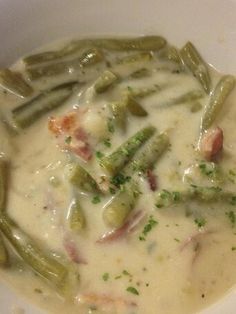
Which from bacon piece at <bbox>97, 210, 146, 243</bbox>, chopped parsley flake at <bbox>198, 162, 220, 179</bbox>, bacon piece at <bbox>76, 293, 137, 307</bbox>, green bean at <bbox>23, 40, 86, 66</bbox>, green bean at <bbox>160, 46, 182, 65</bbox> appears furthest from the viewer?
green bean at <bbox>160, 46, 182, 65</bbox>

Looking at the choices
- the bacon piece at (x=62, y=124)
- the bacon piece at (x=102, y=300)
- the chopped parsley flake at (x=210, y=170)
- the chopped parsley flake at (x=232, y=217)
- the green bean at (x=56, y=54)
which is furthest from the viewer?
the green bean at (x=56, y=54)

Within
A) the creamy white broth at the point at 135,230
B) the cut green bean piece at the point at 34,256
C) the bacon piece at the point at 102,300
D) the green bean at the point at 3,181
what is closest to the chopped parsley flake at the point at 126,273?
the creamy white broth at the point at 135,230

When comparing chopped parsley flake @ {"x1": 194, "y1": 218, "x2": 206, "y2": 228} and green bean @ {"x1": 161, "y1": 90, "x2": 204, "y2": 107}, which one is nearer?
chopped parsley flake @ {"x1": 194, "y1": 218, "x2": 206, "y2": 228}

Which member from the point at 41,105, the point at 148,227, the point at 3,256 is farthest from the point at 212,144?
the point at 3,256

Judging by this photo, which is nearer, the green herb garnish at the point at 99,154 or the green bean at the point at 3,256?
the green bean at the point at 3,256

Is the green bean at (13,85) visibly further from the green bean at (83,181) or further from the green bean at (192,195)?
the green bean at (192,195)

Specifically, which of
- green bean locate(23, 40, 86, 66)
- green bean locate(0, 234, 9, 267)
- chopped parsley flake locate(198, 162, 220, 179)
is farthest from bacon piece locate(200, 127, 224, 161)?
green bean locate(0, 234, 9, 267)

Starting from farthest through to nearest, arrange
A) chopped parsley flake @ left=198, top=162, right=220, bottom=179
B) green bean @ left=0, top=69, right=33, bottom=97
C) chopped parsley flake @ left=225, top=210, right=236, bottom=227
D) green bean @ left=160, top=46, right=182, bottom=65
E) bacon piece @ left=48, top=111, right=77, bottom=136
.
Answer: green bean @ left=160, top=46, right=182, bottom=65
green bean @ left=0, top=69, right=33, bottom=97
bacon piece @ left=48, top=111, right=77, bottom=136
chopped parsley flake @ left=198, top=162, right=220, bottom=179
chopped parsley flake @ left=225, top=210, right=236, bottom=227

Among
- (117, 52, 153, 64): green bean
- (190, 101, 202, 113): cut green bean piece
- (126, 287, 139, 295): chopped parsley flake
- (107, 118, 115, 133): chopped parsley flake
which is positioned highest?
(117, 52, 153, 64): green bean

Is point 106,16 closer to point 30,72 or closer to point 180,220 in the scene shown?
point 30,72

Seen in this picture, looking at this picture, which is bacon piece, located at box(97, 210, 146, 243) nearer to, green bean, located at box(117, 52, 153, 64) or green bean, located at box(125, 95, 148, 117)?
green bean, located at box(125, 95, 148, 117)
